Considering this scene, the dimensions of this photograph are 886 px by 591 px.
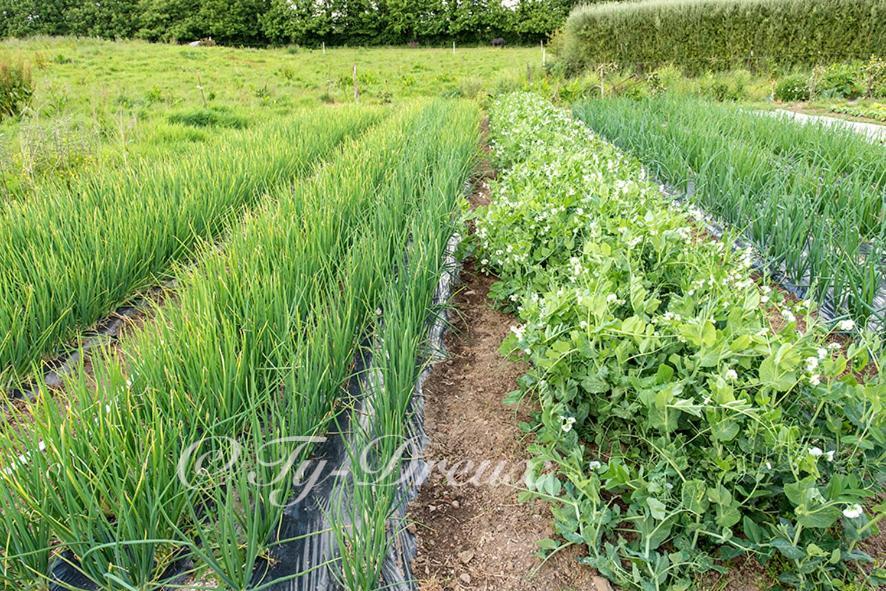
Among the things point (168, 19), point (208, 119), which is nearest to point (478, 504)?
point (208, 119)

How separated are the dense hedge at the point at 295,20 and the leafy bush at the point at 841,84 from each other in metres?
16.5

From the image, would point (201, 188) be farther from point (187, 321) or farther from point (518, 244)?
point (518, 244)

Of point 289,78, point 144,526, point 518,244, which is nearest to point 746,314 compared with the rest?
point 518,244

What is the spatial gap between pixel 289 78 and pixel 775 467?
14.1m

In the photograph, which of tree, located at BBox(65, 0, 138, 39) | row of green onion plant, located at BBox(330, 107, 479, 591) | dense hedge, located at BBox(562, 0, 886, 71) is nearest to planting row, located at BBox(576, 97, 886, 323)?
row of green onion plant, located at BBox(330, 107, 479, 591)

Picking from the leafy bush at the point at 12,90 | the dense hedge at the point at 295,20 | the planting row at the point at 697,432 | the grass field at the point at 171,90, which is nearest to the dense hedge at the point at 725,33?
the grass field at the point at 171,90

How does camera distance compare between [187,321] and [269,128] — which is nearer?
[187,321]

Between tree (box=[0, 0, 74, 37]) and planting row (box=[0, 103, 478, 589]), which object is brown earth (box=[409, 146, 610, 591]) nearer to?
planting row (box=[0, 103, 478, 589])

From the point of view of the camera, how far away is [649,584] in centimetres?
107

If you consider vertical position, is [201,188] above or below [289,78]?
below

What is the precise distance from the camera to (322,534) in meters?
1.30

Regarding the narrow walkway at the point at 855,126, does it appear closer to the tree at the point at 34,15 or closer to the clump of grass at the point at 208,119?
the clump of grass at the point at 208,119

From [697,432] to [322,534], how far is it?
0.98 m

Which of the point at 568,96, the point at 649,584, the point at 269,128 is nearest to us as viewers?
the point at 649,584
